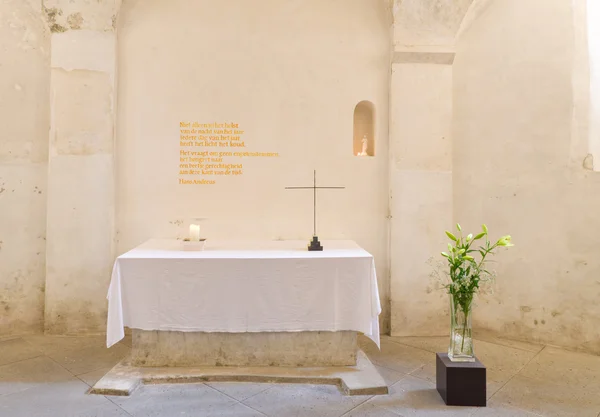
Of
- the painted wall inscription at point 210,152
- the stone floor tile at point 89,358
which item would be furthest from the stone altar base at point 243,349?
the painted wall inscription at point 210,152

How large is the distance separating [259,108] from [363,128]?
117 cm

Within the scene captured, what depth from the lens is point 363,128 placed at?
14.7 ft

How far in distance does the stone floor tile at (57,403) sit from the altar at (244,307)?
407 millimetres

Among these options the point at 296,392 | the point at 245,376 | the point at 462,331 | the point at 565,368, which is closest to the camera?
the point at 462,331

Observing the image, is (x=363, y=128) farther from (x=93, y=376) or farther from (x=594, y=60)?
(x=93, y=376)

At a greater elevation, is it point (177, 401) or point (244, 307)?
point (244, 307)

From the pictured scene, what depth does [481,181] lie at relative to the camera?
13.9 feet

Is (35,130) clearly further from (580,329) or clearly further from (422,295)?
(580,329)

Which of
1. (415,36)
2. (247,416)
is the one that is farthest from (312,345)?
(415,36)

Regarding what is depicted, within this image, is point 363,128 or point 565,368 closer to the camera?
point 565,368

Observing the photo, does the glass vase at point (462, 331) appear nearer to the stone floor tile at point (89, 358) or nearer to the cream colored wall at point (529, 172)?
the cream colored wall at point (529, 172)

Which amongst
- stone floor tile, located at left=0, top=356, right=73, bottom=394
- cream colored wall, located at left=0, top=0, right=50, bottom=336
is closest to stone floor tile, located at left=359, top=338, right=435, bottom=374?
stone floor tile, located at left=0, top=356, right=73, bottom=394

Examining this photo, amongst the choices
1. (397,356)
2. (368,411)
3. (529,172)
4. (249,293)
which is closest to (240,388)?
(249,293)

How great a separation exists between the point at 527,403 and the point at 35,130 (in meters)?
4.93
